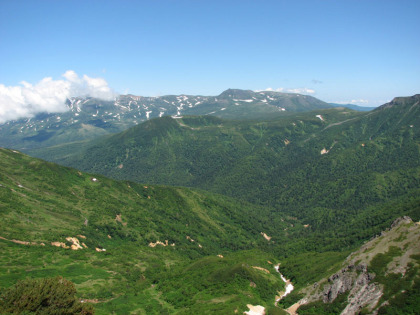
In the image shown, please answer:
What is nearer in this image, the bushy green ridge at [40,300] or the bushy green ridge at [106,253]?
the bushy green ridge at [40,300]

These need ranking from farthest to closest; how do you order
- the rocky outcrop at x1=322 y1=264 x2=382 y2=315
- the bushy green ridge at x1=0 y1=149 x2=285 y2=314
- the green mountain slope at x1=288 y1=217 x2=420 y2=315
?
1. the bushy green ridge at x1=0 y1=149 x2=285 y2=314
2. the rocky outcrop at x1=322 y1=264 x2=382 y2=315
3. the green mountain slope at x1=288 y1=217 x2=420 y2=315

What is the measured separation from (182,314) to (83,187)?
13232 cm

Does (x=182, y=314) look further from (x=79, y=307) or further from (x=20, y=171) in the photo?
(x=20, y=171)

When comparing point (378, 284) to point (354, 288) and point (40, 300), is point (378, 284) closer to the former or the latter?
point (354, 288)

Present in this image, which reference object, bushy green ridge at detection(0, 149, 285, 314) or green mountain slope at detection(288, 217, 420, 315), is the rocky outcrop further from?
bushy green ridge at detection(0, 149, 285, 314)

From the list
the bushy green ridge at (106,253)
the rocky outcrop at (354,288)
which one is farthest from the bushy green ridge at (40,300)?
the rocky outcrop at (354,288)

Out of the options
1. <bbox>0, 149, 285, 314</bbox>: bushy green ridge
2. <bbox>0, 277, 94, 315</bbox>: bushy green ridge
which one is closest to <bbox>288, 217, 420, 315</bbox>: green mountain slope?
<bbox>0, 149, 285, 314</bbox>: bushy green ridge

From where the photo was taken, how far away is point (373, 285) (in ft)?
269

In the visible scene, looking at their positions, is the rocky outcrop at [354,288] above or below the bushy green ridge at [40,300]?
below

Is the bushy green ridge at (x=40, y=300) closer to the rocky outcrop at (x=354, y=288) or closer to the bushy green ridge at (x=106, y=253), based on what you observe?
the bushy green ridge at (x=106, y=253)

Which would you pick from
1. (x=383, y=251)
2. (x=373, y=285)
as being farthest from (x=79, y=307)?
(x=383, y=251)

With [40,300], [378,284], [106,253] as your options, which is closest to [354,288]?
[378,284]

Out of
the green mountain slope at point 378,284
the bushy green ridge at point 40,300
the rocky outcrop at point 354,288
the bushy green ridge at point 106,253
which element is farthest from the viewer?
the bushy green ridge at point 106,253

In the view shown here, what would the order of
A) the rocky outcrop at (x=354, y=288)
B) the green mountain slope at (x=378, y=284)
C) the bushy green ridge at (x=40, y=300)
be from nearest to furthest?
the bushy green ridge at (x=40, y=300)
the green mountain slope at (x=378, y=284)
the rocky outcrop at (x=354, y=288)
